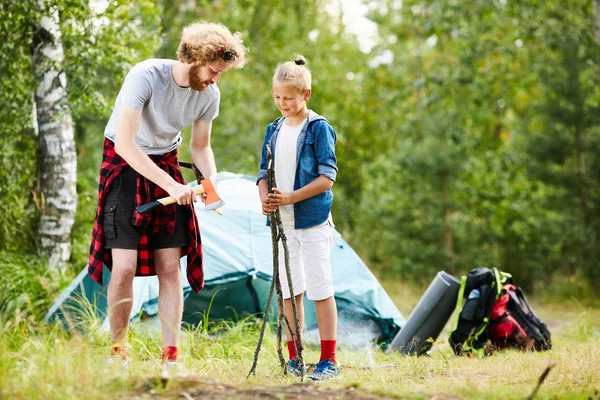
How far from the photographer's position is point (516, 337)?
179 inches

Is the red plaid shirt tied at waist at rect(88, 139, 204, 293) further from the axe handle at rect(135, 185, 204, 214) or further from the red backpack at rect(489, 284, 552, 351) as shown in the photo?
the red backpack at rect(489, 284, 552, 351)

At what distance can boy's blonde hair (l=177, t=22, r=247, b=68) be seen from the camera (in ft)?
9.76

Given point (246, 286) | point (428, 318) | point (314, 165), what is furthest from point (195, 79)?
point (428, 318)

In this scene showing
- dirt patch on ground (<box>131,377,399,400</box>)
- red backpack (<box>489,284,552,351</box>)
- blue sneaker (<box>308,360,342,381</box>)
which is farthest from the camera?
red backpack (<box>489,284,552,351</box>)

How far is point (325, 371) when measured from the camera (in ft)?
10.5

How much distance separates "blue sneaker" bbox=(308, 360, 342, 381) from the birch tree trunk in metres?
2.97

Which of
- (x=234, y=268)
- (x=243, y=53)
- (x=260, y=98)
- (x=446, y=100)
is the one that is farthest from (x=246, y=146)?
(x=243, y=53)

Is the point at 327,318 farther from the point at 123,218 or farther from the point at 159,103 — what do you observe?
the point at 159,103

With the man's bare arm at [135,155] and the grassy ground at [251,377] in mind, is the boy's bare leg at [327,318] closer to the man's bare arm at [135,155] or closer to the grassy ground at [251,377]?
the grassy ground at [251,377]

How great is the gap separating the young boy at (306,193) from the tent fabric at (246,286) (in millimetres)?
1427

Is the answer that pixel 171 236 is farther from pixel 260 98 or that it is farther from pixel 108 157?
pixel 260 98

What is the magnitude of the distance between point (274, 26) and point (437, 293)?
981 centimetres

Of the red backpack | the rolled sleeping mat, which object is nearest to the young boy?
the rolled sleeping mat

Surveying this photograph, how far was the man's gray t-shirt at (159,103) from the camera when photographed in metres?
2.99
